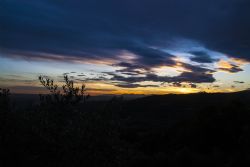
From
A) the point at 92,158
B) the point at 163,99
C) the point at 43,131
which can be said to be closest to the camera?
the point at 92,158

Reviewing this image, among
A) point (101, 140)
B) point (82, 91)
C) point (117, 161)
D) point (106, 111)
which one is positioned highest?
point (82, 91)

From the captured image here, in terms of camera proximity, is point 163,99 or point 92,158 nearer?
point 92,158

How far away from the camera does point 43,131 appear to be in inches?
451

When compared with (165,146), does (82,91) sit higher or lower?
higher

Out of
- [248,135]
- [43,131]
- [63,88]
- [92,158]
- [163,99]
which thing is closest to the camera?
[92,158]

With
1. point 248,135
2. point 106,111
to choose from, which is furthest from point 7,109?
point 248,135

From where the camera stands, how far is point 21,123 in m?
12.1

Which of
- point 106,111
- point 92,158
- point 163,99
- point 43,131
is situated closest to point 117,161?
point 92,158

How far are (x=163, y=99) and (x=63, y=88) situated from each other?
368 feet

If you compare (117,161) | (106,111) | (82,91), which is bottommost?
(117,161)

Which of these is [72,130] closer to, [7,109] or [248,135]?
[7,109]

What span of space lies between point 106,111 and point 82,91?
142 centimetres

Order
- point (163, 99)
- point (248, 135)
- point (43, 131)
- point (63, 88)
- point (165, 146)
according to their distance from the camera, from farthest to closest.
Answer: point (163, 99) → point (165, 146) → point (248, 135) → point (63, 88) → point (43, 131)

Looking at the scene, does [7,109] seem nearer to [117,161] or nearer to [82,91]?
[82,91]
